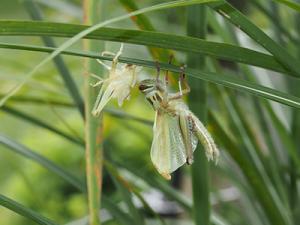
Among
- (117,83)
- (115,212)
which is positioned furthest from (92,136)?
(115,212)

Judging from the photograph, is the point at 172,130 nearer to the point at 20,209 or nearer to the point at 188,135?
the point at 188,135

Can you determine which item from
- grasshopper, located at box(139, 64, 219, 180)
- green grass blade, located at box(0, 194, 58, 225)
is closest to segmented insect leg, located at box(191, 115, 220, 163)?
grasshopper, located at box(139, 64, 219, 180)

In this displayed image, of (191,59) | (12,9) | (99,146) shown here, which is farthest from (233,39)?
(12,9)

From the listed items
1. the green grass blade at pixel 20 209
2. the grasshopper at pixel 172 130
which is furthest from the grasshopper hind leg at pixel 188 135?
the green grass blade at pixel 20 209

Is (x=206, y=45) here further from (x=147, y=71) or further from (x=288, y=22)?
(x=147, y=71)

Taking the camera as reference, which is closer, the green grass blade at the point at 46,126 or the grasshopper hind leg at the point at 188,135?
the grasshopper hind leg at the point at 188,135

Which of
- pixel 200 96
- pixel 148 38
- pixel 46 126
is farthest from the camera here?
pixel 46 126

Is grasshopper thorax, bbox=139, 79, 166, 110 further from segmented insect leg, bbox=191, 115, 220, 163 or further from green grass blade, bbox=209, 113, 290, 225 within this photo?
green grass blade, bbox=209, 113, 290, 225

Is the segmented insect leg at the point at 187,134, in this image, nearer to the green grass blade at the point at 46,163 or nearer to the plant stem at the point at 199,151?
the plant stem at the point at 199,151
